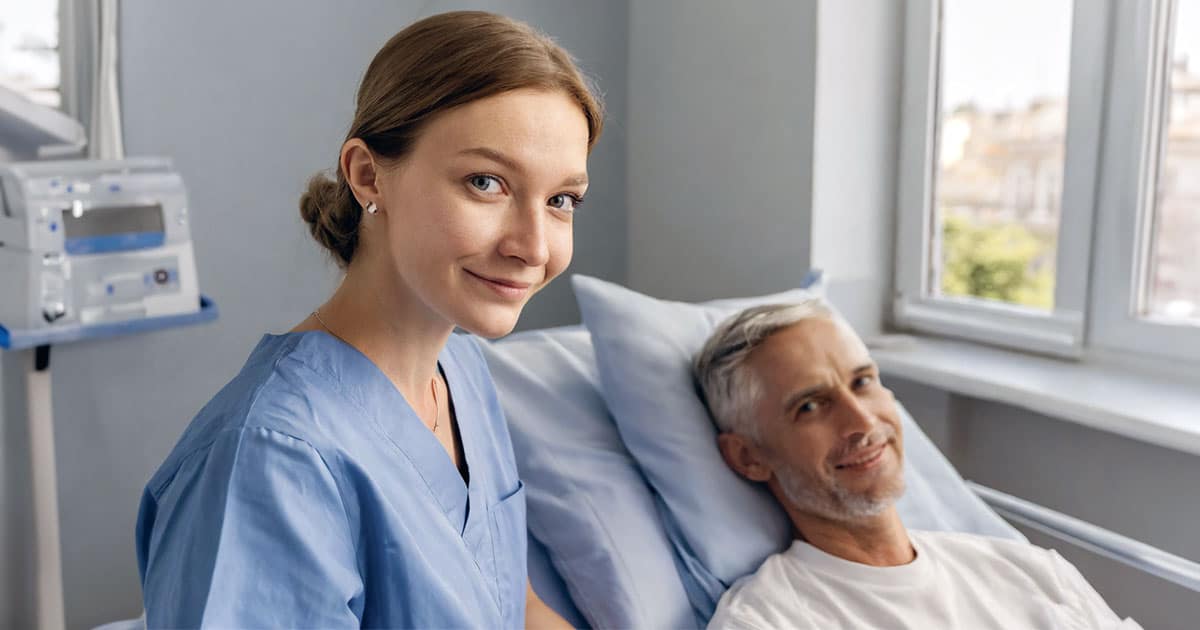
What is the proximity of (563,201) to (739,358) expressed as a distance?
0.49 metres

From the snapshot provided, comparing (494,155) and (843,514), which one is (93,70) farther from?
(843,514)

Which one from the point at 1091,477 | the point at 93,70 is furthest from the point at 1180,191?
the point at 93,70

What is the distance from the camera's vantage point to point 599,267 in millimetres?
2430

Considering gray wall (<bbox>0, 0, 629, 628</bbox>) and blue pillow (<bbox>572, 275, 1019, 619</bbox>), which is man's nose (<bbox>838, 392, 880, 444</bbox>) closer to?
blue pillow (<bbox>572, 275, 1019, 619</bbox>)

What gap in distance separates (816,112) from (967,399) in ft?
2.11

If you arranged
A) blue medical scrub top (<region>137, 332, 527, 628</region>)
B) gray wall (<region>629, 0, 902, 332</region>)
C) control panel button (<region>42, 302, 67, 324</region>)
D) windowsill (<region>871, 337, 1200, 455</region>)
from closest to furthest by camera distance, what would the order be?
blue medical scrub top (<region>137, 332, 527, 628</region>) → windowsill (<region>871, 337, 1200, 455</region>) → control panel button (<region>42, 302, 67, 324</region>) → gray wall (<region>629, 0, 902, 332</region>)

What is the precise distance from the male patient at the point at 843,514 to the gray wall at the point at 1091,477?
41cm

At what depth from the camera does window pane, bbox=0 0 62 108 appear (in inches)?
69.4

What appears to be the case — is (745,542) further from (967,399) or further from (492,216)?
(967,399)

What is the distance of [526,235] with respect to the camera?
0.78 meters

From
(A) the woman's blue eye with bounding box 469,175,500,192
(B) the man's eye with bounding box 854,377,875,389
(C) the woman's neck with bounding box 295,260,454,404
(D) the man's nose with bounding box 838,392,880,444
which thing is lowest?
(D) the man's nose with bounding box 838,392,880,444

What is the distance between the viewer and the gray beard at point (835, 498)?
1.19 metres

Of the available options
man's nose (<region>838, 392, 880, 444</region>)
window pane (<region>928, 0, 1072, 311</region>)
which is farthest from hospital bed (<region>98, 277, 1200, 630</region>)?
window pane (<region>928, 0, 1072, 311</region>)

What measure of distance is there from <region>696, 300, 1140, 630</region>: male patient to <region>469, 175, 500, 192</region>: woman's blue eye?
561 millimetres
